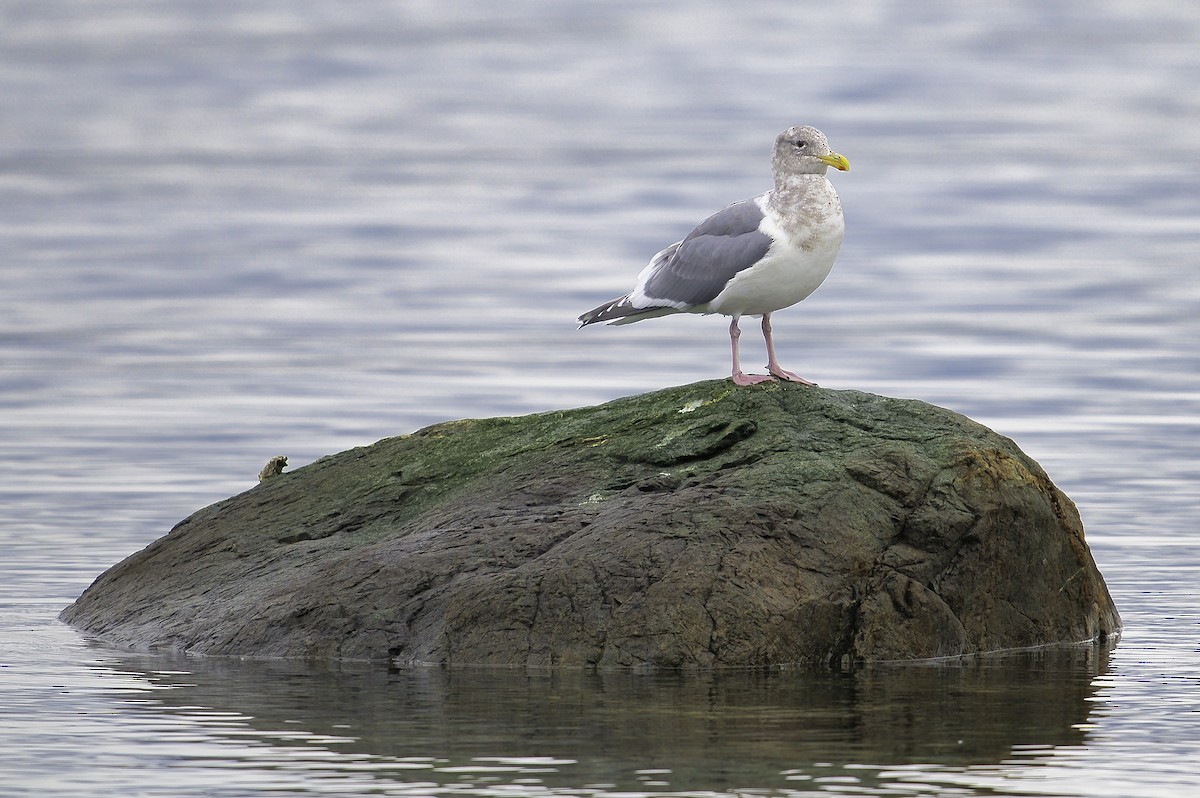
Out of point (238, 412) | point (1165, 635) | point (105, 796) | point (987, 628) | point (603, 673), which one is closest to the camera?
point (105, 796)

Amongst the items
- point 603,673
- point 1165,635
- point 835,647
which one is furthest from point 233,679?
point 1165,635

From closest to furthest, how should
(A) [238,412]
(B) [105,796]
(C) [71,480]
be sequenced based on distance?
(B) [105,796]
(C) [71,480]
(A) [238,412]

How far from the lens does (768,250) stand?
12.8m

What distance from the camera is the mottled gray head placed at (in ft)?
43.6

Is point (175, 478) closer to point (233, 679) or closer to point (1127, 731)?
point (233, 679)

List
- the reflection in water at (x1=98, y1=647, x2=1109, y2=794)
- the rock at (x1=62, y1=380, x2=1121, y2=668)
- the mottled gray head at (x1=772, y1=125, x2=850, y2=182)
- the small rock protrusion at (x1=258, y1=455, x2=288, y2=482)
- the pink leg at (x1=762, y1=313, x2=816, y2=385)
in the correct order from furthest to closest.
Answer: the small rock protrusion at (x1=258, y1=455, x2=288, y2=482) → the mottled gray head at (x1=772, y1=125, x2=850, y2=182) → the pink leg at (x1=762, y1=313, x2=816, y2=385) → the rock at (x1=62, y1=380, x2=1121, y2=668) → the reflection in water at (x1=98, y1=647, x2=1109, y2=794)

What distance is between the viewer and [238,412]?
1115 inches

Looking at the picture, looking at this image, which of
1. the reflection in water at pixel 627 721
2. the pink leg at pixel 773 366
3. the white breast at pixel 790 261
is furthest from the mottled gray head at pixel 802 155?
the reflection in water at pixel 627 721

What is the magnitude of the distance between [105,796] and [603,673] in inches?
124

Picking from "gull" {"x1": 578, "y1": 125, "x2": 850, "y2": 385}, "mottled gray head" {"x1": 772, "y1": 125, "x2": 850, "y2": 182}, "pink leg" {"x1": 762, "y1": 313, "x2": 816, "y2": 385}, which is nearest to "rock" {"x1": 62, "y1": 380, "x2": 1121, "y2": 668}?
"pink leg" {"x1": 762, "y1": 313, "x2": 816, "y2": 385}

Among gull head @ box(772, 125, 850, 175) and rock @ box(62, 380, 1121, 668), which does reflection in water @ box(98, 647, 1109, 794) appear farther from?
gull head @ box(772, 125, 850, 175)

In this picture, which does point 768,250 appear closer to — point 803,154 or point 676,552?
point 803,154

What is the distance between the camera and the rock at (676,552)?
1159 centimetres

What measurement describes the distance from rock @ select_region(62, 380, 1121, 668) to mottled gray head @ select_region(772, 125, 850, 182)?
144 centimetres
